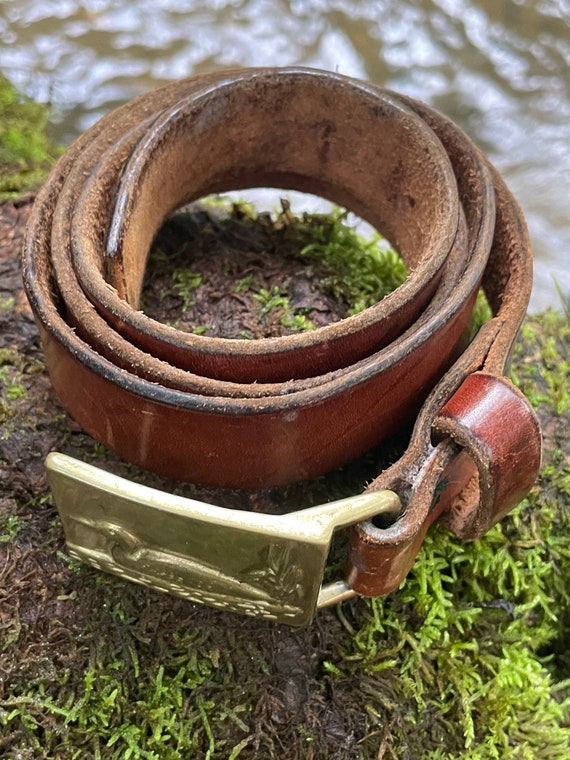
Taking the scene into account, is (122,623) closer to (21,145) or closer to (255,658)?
(255,658)

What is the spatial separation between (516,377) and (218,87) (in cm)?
100

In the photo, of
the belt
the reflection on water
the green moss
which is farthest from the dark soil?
the reflection on water

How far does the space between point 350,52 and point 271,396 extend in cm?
213

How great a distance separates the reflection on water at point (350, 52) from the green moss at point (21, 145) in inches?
6.3

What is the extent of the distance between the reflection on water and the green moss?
0.53 ft

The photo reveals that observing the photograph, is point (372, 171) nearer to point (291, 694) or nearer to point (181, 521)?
point (181, 521)

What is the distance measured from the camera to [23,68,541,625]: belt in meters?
1.11

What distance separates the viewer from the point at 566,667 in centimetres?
159

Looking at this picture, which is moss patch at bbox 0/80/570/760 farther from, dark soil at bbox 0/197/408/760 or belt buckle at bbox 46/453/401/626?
belt buckle at bbox 46/453/401/626

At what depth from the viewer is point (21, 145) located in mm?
2252

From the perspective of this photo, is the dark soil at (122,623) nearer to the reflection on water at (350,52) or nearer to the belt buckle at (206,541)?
the belt buckle at (206,541)

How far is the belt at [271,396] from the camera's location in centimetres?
111

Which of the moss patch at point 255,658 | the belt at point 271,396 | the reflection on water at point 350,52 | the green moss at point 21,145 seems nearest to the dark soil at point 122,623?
the moss patch at point 255,658

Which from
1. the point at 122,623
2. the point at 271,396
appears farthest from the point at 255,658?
the point at 271,396
